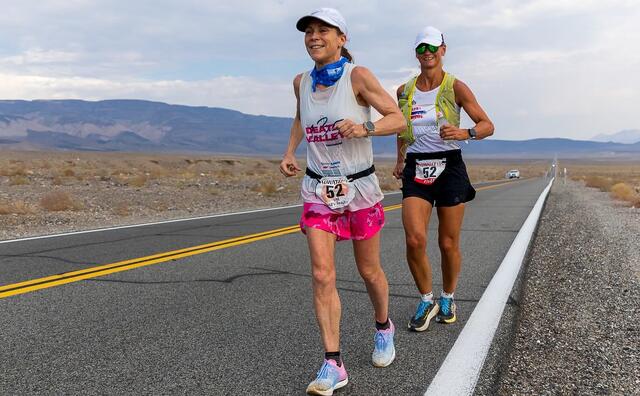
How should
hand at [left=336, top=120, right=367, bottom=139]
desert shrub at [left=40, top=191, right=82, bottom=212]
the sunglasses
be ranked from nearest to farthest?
hand at [left=336, top=120, right=367, bottom=139] < the sunglasses < desert shrub at [left=40, top=191, right=82, bottom=212]

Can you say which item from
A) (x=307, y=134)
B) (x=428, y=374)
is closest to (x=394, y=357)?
(x=428, y=374)

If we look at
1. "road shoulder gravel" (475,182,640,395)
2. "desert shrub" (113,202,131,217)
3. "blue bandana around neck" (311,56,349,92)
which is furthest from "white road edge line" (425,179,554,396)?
"desert shrub" (113,202,131,217)

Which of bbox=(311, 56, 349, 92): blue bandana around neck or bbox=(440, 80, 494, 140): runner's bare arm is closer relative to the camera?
bbox=(311, 56, 349, 92): blue bandana around neck

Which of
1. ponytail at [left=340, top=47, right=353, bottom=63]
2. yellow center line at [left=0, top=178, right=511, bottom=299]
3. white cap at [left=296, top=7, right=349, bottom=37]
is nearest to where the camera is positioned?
white cap at [left=296, top=7, right=349, bottom=37]

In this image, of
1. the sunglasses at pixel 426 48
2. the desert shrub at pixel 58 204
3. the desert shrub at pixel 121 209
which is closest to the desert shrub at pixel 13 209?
the desert shrub at pixel 58 204

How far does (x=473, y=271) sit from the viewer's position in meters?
6.47

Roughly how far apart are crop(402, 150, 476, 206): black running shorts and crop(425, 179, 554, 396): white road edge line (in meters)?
0.91

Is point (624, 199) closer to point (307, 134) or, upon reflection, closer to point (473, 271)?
point (473, 271)

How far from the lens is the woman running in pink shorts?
124 inches

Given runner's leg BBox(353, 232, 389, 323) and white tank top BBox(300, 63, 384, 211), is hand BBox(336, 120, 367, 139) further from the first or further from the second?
runner's leg BBox(353, 232, 389, 323)

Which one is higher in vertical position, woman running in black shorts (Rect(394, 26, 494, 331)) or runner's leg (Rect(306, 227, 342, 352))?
woman running in black shorts (Rect(394, 26, 494, 331))

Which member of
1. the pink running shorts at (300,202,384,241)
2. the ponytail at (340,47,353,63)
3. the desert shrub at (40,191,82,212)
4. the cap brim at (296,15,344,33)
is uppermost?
the cap brim at (296,15,344,33)

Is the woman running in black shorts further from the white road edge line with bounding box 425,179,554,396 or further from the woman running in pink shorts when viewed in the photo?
the woman running in pink shorts

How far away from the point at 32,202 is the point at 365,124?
1507 cm
